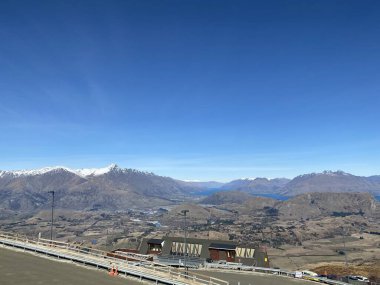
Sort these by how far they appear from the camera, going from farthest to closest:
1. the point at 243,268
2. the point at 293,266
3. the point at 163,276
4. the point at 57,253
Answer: the point at 293,266
the point at 243,268
the point at 57,253
the point at 163,276

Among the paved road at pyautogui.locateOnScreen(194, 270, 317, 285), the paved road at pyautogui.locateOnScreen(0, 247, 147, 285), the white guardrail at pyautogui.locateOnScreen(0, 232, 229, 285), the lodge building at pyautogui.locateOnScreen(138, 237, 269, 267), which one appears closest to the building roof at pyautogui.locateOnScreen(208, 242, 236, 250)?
the lodge building at pyautogui.locateOnScreen(138, 237, 269, 267)

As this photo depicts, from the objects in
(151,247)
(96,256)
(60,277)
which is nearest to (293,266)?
(151,247)

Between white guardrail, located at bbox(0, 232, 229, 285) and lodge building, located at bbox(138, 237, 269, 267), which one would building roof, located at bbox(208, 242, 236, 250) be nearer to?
A: lodge building, located at bbox(138, 237, 269, 267)

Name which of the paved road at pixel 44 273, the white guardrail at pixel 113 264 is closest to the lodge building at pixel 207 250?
the paved road at pixel 44 273

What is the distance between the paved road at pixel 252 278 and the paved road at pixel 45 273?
1908 centimetres

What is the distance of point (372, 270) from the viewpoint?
103 m

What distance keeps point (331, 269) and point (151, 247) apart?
57.2 meters

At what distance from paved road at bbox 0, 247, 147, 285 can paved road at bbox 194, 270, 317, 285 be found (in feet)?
62.6

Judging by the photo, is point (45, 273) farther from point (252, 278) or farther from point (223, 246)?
point (223, 246)

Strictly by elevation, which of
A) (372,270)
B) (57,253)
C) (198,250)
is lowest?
(372,270)

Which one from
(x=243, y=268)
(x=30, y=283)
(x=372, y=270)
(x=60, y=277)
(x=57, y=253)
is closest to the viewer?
(x=30, y=283)

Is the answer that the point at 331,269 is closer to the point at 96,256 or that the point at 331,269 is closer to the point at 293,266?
the point at 293,266

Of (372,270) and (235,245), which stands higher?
(235,245)

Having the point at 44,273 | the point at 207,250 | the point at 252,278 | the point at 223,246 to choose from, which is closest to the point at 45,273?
the point at 44,273
